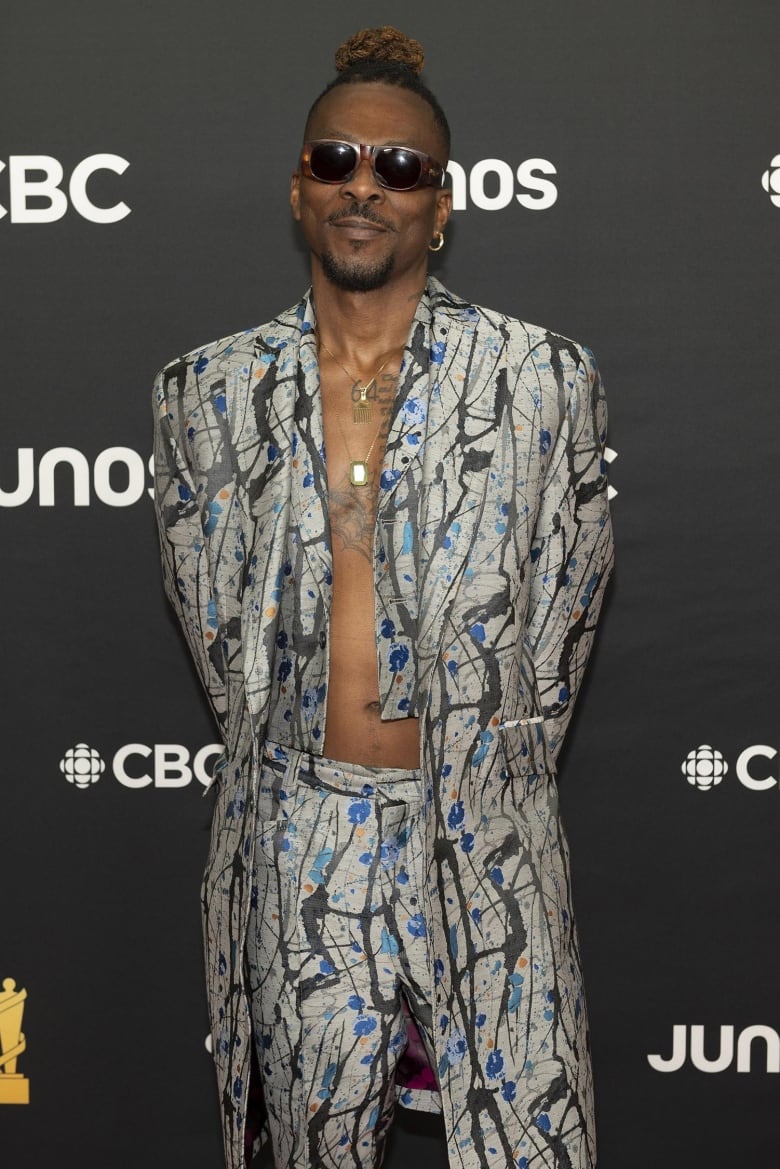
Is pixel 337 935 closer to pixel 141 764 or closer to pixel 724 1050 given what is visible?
pixel 141 764

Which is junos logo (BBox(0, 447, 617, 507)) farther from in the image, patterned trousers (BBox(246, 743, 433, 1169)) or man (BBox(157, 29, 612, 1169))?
patterned trousers (BBox(246, 743, 433, 1169))

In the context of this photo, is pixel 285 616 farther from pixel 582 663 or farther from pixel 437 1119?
pixel 437 1119

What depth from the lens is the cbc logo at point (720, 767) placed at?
2896mm

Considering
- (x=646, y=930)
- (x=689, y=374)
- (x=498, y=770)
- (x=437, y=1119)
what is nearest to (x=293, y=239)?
(x=689, y=374)

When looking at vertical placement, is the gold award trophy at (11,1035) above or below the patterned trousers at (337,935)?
below

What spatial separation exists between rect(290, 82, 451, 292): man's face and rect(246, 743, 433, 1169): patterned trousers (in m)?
0.79

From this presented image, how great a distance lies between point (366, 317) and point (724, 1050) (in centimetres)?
176

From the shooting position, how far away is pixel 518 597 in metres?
2.18

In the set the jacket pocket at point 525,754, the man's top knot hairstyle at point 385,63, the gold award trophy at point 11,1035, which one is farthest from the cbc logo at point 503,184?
the gold award trophy at point 11,1035

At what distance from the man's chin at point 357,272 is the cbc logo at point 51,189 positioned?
73 cm

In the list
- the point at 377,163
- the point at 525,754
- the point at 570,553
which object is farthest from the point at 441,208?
the point at 525,754

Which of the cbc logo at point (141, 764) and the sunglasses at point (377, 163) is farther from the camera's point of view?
the cbc logo at point (141, 764)

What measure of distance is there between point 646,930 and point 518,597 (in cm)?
111

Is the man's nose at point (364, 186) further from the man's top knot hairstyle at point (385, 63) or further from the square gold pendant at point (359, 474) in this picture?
the square gold pendant at point (359, 474)
